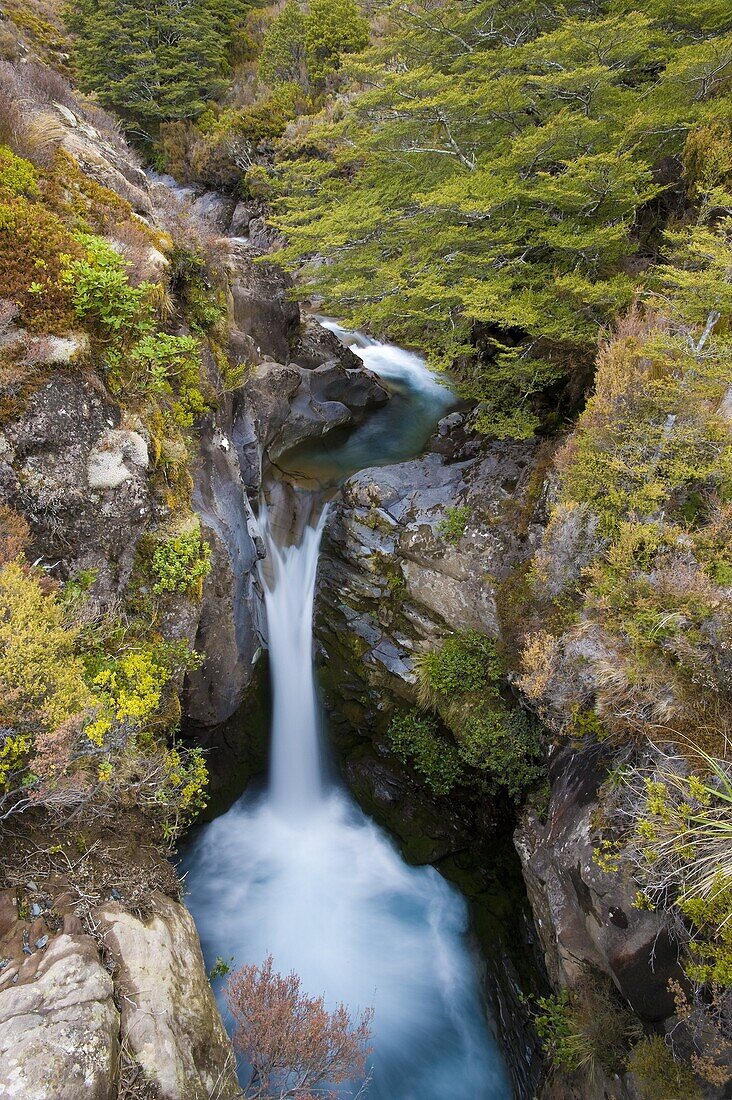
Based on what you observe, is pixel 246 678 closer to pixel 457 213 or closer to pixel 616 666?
pixel 616 666

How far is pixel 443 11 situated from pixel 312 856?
15065mm

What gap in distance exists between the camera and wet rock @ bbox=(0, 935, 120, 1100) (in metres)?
3.28

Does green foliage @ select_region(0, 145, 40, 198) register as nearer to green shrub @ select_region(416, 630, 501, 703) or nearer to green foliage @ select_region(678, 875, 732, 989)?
green shrub @ select_region(416, 630, 501, 703)

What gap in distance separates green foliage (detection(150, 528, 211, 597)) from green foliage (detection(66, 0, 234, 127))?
25775mm

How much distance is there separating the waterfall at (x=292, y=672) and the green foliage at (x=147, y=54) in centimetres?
2366

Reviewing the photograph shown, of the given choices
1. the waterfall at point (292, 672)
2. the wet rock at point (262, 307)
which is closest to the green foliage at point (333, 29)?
the wet rock at point (262, 307)

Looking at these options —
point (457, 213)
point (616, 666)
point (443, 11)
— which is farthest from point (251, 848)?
point (443, 11)

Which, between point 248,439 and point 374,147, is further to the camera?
point 248,439

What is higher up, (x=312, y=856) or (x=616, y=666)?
(x=616, y=666)

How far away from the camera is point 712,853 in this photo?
3920 millimetres

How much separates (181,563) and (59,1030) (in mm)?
4486

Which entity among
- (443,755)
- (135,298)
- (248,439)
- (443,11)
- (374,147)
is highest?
(443,11)

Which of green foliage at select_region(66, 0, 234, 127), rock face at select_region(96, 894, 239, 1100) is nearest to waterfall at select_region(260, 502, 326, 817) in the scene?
rock face at select_region(96, 894, 239, 1100)

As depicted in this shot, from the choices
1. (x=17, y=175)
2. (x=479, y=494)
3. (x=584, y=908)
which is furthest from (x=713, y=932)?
(x=17, y=175)
